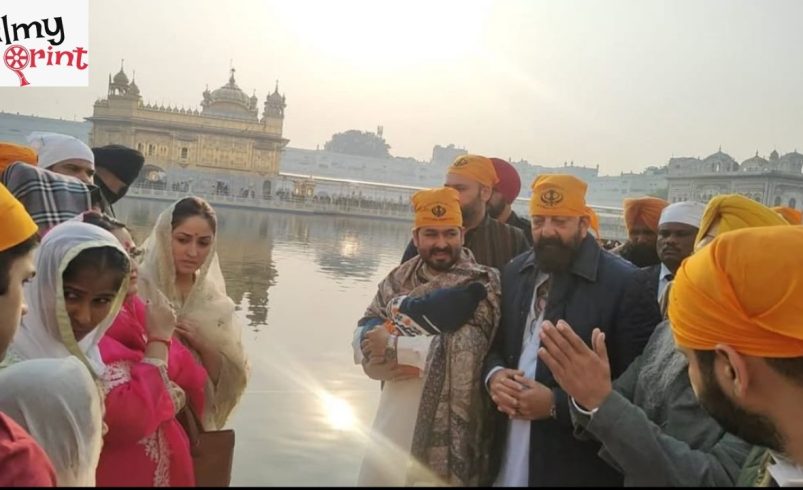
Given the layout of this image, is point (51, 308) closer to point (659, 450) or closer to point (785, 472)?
point (659, 450)

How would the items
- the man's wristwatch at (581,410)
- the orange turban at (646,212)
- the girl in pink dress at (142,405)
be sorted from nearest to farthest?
the man's wristwatch at (581,410)
the girl in pink dress at (142,405)
the orange turban at (646,212)

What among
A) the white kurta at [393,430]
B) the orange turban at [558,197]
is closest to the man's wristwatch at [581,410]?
the white kurta at [393,430]

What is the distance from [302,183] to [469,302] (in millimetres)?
38145

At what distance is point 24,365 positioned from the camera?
1192 mm

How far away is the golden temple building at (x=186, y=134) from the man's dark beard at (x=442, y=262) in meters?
40.7

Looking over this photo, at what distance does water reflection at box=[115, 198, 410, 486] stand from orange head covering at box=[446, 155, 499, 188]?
1.34 metres

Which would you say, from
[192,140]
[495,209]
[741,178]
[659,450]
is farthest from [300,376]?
[741,178]

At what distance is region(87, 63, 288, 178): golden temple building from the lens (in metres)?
40.8

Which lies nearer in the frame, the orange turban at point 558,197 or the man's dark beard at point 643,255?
the orange turban at point 558,197

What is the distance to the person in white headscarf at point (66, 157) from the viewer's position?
3018 millimetres

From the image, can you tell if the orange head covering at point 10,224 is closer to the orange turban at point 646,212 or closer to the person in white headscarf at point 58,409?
the person in white headscarf at point 58,409

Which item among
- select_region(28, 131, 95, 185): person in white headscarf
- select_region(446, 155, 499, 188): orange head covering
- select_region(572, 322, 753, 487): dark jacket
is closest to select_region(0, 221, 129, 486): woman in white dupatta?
select_region(572, 322, 753, 487): dark jacket

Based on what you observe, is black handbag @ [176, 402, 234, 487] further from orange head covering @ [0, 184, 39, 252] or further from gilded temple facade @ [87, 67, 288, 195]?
gilded temple facade @ [87, 67, 288, 195]

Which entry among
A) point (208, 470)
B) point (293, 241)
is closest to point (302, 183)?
point (293, 241)
